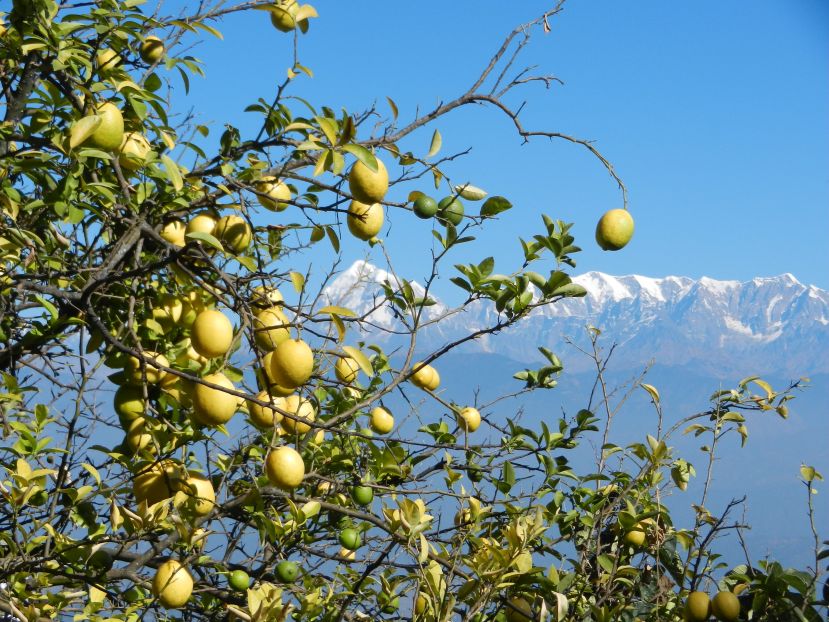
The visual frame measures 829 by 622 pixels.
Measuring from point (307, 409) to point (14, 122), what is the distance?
4.02 feet

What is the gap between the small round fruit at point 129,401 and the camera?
1991mm

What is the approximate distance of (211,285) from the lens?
1813 millimetres

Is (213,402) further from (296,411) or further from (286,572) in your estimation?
(286,572)

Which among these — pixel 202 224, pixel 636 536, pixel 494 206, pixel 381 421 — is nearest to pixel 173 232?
pixel 202 224

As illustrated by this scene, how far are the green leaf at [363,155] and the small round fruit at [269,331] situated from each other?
392mm

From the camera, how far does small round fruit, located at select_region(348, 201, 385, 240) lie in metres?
2.03

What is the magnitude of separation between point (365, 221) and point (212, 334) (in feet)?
1.73

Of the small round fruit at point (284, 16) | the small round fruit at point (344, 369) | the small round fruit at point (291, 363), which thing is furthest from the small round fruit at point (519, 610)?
the small round fruit at point (284, 16)

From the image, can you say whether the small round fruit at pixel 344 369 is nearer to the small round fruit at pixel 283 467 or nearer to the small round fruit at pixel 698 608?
the small round fruit at pixel 283 467

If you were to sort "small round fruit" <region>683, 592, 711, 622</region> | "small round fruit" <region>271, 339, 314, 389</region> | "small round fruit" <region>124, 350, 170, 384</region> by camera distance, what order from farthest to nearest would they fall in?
1. "small round fruit" <region>683, 592, 711, 622</region>
2. "small round fruit" <region>124, 350, 170, 384</region>
3. "small round fruit" <region>271, 339, 314, 389</region>

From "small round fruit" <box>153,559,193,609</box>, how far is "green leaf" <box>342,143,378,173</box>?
1.22m

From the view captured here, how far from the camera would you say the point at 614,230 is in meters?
2.17

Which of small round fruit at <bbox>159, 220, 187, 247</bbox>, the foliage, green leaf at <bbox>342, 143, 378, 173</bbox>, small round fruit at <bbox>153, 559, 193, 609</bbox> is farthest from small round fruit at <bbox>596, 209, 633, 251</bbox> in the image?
small round fruit at <bbox>153, 559, 193, 609</bbox>

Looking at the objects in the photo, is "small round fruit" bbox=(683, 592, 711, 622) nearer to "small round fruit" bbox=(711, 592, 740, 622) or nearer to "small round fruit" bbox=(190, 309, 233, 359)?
"small round fruit" bbox=(711, 592, 740, 622)
